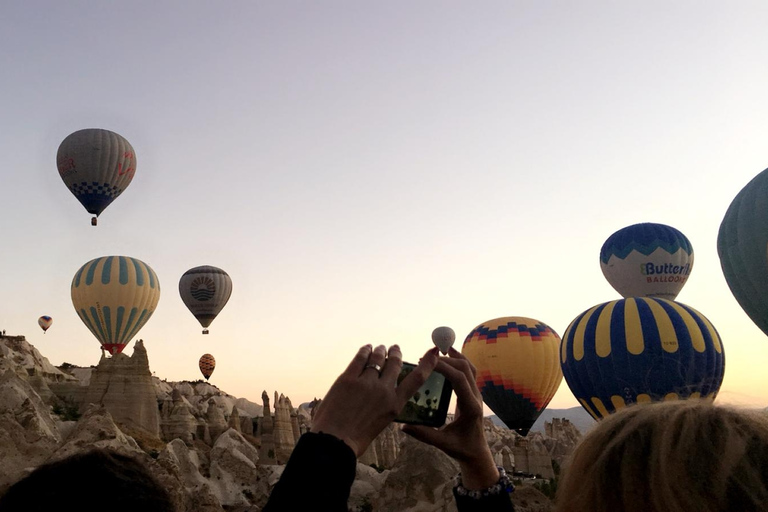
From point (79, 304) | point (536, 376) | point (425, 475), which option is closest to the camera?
Answer: point (425, 475)

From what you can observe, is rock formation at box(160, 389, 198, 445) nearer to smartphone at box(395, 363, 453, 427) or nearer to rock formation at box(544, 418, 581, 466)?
rock formation at box(544, 418, 581, 466)

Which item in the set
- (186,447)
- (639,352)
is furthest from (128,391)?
(639,352)

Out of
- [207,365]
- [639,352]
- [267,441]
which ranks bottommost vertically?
[267,441]

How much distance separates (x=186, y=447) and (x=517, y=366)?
13489 millimetres

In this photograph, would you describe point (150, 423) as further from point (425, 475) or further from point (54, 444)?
point (425, 475)

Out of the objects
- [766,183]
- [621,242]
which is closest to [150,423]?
[621,242]

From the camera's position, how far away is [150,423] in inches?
1212

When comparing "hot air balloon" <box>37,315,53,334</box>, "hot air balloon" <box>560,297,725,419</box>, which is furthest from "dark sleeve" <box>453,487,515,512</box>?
"hot air balloon" <box>37,315,53,334</box>

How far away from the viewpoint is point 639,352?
2019 centimetres

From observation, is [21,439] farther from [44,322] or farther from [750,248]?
[44,322]

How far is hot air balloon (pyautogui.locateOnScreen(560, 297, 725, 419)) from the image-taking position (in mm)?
19719

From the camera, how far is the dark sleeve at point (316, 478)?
139cm

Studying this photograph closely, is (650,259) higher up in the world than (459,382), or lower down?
lower down

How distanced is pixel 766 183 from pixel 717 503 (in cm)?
2090
